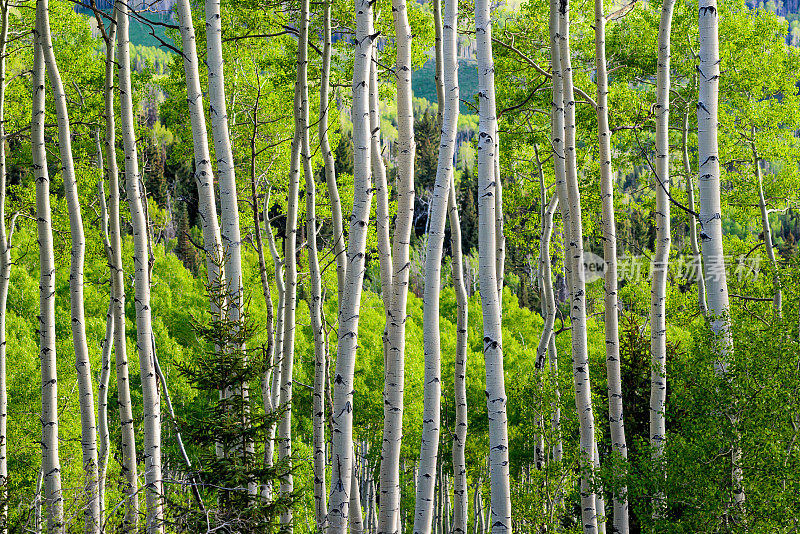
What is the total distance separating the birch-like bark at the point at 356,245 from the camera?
475 centimetres

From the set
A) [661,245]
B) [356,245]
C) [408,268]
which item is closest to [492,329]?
[408,268]

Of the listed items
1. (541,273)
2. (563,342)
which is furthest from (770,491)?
(563,342)

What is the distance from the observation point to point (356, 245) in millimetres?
4801

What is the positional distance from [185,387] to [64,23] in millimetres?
9433

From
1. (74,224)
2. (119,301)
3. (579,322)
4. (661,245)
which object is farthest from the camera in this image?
(661,245)

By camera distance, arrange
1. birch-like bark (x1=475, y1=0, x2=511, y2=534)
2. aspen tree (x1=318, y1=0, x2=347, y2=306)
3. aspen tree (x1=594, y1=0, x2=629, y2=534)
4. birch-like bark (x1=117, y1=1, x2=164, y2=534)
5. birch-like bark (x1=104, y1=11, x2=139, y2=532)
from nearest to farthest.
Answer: birch-like bark (x1=475, y1=0, x2=511, y2=534)
birch-like bark (x1=117, y1=1, x2=164, y2=534)
birch-like bark (x1=104, y1=11, x2=139, y2=532)
aspen tree (x1=318, y1=0, x2=347, y2=306)
aspen tree (x1=594, y1=0, x2=629, y2=534)

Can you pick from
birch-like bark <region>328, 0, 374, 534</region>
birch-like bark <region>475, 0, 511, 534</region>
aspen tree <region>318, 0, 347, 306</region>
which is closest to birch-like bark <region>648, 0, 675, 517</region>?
birch-like bark <region>475, 0, 511, 534</region>

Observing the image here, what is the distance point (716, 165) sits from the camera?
484cm

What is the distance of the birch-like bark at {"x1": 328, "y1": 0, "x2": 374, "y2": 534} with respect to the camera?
4.75m

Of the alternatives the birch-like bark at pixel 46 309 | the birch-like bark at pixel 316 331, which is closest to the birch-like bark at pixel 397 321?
the birch-like bark at pixel 316 331

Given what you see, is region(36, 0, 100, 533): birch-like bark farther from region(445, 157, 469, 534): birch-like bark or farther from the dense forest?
region(445, 157, 469, 534): birch-like bark

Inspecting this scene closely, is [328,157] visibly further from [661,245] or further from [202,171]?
[661,245]

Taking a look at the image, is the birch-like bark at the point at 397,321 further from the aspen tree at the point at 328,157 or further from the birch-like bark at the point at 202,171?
the aspen tree at the point at 328,157

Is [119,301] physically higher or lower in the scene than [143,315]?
higher
